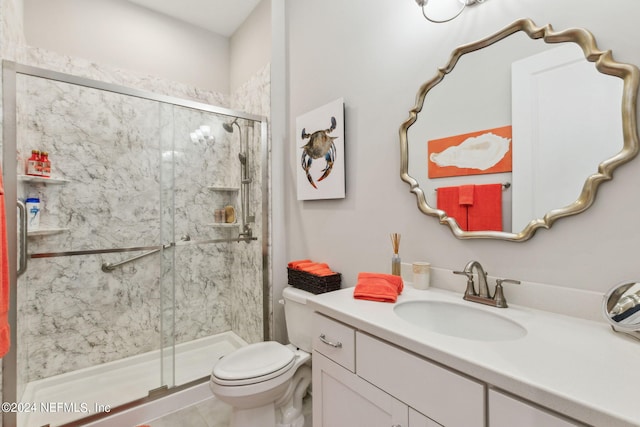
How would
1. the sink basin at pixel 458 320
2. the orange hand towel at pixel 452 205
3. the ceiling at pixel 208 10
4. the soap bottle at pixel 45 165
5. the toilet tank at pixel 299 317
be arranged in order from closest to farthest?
the sink basin at pixel 458 320, the orange hand towel at pixel 452 205, the toilet tank at pixel 299 317, the soap bottle at pixel 45 165, the ceiling at pixel 208 10

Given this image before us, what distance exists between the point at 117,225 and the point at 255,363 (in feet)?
5.13

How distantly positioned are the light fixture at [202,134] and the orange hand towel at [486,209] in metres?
1.87

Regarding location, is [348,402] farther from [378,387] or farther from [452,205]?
[452,205]

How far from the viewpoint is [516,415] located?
583 mm

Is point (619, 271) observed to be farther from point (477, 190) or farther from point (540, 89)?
point (540, 89)

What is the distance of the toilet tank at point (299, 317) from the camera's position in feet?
5.50

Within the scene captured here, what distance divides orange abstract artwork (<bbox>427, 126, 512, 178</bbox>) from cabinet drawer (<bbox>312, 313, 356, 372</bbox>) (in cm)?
77

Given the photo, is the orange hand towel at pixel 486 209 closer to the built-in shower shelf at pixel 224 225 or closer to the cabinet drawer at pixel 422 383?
the cabinet drawer at pixel 422 383

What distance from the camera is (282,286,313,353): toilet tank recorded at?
1678 mm

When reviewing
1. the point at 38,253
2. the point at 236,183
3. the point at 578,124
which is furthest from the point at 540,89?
the point at 38,253

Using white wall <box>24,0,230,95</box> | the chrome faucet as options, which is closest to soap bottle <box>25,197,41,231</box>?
white wall <box>24,0,230,95</box>

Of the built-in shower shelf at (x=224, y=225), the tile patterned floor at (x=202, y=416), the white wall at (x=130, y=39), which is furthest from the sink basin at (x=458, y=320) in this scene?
the white wall at (x=130, y=39)

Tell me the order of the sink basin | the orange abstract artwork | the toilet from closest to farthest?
1. the sink basin
2. the orange abstract artwork
3. the toilet

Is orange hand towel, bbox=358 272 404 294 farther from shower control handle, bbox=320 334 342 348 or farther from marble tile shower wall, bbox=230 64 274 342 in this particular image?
marble tile shower wall, bbox=230 64 274 342
